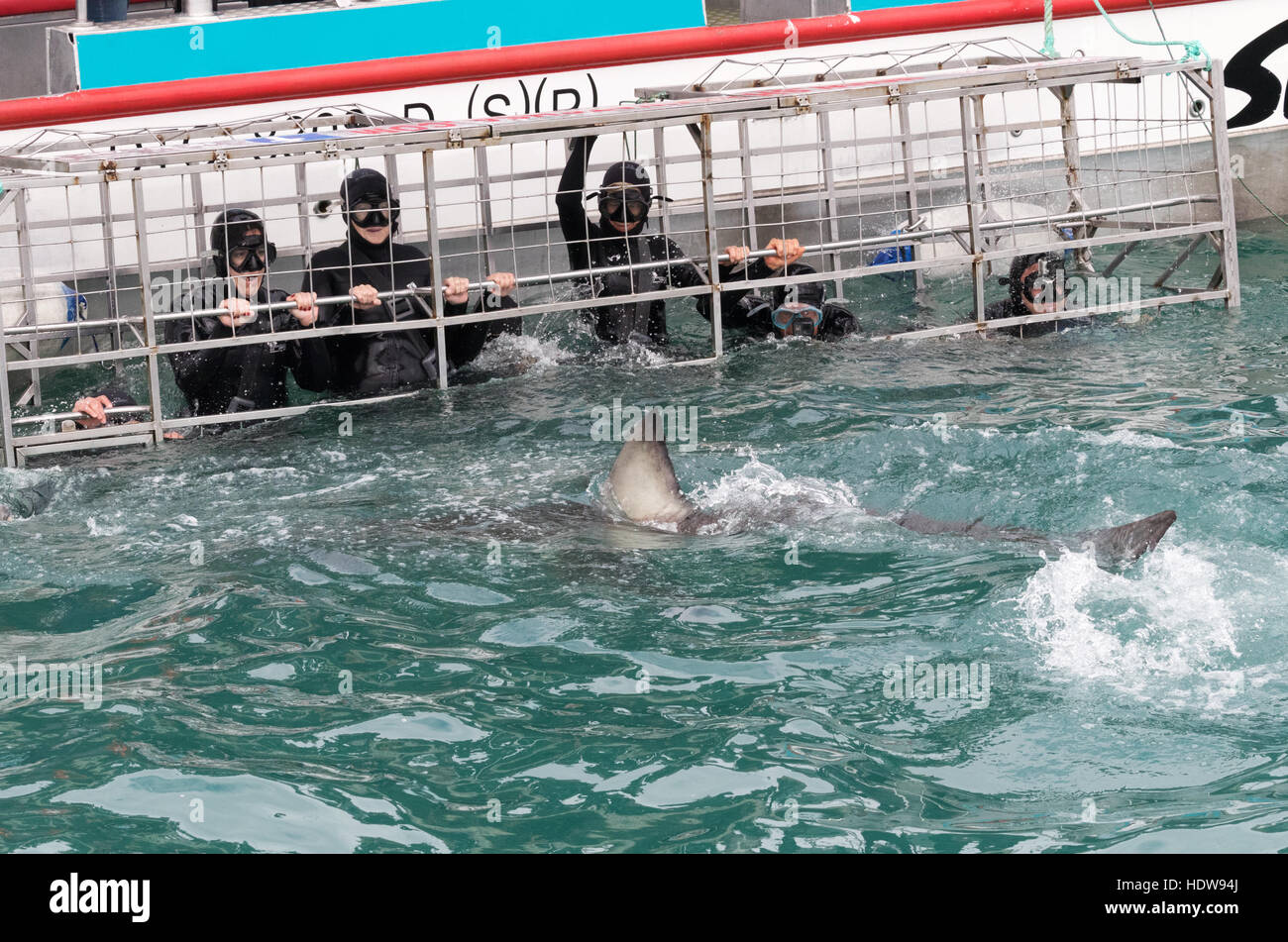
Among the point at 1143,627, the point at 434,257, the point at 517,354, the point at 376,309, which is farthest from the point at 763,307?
the point at 1143,627

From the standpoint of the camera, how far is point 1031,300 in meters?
9.74

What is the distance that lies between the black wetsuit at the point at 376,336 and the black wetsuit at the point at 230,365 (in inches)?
9.8

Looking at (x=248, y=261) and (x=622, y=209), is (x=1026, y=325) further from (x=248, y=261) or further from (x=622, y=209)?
(x=248, y=261)

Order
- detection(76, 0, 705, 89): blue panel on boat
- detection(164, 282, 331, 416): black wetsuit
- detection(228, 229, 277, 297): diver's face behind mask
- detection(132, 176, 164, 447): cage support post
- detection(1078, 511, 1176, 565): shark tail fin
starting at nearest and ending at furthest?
detection(1078, 511, 1176, 565): shark tail fin < detection(132, 176, 164, 447): cage support post < detection(228, 229, 277, 297): diver's face behind mask < detection(164, 282, 331, 416): black wetsuit < detection(76, 0, 705, 89): blue panel on boat

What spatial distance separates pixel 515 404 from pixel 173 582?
9.73ft

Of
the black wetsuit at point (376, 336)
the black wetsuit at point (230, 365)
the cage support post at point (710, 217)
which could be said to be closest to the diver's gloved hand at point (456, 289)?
the black wetsuit at point (376, 336)

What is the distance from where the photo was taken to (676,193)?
11484mm

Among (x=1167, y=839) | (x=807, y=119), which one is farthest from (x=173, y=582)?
(x=807, y=119)

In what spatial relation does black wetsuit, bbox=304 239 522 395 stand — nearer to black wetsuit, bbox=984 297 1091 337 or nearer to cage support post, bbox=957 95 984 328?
cage support post, bbox=957 95 984 328

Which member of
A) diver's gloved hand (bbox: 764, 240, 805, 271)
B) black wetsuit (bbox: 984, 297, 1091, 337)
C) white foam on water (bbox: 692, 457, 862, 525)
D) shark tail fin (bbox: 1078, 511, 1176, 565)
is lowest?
shark tail fin (bbox: 1078, 511, 1176, 565)

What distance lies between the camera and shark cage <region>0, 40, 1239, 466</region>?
8.30m

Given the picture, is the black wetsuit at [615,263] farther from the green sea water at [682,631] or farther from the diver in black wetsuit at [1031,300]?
the diver in black wetsuit at [1031,300]

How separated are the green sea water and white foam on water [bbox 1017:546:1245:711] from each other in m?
0.01

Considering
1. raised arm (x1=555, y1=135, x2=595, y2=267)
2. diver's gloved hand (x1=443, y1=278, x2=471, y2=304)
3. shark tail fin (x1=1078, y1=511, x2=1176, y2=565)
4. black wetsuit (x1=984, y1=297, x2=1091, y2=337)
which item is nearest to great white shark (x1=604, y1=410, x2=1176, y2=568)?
shark tail fin (x1=1078, y1=511, x2=1176, y2=565)
